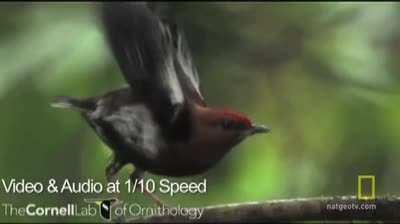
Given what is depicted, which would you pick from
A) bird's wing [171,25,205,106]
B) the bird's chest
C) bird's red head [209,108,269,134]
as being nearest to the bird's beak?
bird's red head [209,108,269,134]

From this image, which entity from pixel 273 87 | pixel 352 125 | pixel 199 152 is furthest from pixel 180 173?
pixel 352 125

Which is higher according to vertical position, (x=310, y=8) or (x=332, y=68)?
(x=310, y=8)

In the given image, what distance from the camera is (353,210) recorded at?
2.32m

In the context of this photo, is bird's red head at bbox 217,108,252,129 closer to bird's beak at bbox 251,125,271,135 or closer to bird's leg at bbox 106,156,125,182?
bird's beak at bbox 251,125,271,135

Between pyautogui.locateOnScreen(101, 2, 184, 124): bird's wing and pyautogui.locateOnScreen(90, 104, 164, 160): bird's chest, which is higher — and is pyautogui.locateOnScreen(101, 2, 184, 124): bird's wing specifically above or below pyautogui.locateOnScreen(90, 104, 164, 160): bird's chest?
above

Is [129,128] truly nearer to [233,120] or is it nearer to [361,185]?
[233,120]

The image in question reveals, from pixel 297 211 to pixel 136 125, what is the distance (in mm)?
Result: 583

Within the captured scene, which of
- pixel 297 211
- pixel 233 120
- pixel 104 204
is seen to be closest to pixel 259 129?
pixel 233 120

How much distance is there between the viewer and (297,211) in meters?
2.31

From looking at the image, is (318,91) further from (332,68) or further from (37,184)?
(37,184)

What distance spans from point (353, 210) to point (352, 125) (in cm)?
28

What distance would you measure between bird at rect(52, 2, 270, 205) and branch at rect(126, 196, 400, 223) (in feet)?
0.56

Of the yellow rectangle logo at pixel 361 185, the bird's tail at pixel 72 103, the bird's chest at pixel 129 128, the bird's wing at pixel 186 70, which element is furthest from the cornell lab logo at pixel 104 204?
the yellow rectangle logo at pixel 361 185

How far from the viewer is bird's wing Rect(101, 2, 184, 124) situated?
2.21m
